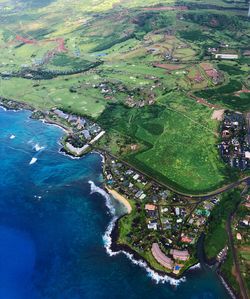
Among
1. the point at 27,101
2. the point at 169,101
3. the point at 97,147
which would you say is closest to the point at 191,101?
the point at 169,101

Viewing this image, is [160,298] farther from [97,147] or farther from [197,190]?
[97,147]

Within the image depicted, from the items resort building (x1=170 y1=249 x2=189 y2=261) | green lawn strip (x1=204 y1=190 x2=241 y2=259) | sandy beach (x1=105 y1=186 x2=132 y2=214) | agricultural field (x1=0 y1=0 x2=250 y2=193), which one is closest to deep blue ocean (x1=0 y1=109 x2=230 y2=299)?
sandy beach (x1=105 y1=186 x2=132 y2=214)

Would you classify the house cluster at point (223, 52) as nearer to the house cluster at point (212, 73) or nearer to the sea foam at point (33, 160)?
the house cluster at point (212, 73)

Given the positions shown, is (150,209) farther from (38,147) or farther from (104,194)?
(38,147)

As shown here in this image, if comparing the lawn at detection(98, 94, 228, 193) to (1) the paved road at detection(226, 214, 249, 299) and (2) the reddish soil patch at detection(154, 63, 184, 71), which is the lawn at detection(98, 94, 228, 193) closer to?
(1) the paved road at detection(226, 214, 249, 299)

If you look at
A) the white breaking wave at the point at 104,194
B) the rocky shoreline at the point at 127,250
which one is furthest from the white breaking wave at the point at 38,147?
the rocky shoreline at the point at 127,250

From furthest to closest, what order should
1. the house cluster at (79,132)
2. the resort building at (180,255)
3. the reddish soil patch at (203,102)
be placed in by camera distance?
the reddish soil patch at (203,102), the house cluster at (79,132), the resort building at (180,255)
